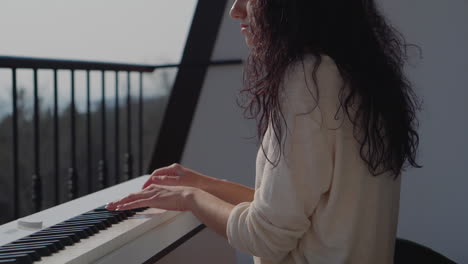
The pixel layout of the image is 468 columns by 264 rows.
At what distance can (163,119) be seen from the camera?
288cm

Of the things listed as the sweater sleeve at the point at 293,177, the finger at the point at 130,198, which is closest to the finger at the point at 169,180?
the finger at the point at 130,198

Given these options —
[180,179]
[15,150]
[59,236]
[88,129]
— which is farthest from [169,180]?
[88,129]

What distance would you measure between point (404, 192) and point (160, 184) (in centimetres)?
148

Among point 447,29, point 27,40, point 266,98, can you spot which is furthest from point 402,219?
point 27,40

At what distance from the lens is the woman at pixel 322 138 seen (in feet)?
3.14

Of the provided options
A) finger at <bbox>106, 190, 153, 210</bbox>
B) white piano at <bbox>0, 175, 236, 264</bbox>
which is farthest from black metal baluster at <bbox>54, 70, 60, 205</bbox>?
finger at <bbox>106, 190, 153, 210</bbox>

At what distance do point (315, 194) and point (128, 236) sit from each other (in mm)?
363

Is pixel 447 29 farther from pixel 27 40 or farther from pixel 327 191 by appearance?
pixel 27 40

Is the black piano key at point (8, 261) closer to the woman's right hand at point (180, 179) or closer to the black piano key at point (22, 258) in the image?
the black piano key at point (22, 258)

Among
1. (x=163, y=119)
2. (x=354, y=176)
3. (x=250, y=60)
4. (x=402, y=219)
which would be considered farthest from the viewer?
(x=163, y=119)

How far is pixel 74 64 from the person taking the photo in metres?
2.19

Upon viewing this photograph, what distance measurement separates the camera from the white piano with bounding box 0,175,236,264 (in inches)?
36.9

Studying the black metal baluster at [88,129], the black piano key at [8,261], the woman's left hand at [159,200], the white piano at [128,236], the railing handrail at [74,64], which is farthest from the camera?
the black metal baluster at [88,129]

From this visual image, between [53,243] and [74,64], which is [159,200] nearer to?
[53,243]
